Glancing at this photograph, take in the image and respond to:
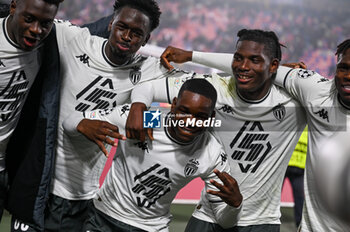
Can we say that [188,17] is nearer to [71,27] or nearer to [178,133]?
[71,27]

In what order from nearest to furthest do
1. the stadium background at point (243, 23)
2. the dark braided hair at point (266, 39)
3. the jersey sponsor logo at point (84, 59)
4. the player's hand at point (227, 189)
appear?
the player's hand at point (227, 189)
the dark braided hair at point (266, 39)
the jersey sponsor logo at point (84, 59)
the stadium background at point (243, 23)

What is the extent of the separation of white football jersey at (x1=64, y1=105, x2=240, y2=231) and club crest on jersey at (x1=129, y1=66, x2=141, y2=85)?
29cm

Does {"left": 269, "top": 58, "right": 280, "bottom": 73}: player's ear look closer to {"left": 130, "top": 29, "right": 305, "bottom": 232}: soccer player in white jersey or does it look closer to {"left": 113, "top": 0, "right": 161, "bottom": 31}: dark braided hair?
{"left": 130, "top": 29, "right": 305, "bottom": 232}: soccer player in white jersey

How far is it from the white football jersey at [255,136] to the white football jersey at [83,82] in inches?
5.9

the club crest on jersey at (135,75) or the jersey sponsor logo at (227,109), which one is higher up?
the club crest on jersey at (135,75)

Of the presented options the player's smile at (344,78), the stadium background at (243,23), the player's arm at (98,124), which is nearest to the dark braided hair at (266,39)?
the player's smile at (344,78)

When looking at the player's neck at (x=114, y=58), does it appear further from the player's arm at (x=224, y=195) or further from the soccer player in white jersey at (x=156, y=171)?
the player's arm at (x=224, y=195)

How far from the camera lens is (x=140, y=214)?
194 centimetres

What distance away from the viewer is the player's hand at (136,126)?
6.05ft

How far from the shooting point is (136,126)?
184 centimetres

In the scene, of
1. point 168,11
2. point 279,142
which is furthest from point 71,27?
point 168,11

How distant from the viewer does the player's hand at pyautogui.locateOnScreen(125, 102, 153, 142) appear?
184cm

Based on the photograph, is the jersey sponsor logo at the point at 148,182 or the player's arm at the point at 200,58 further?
the player's arm at the point at 200,58

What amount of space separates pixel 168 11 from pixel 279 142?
3.85 meters
